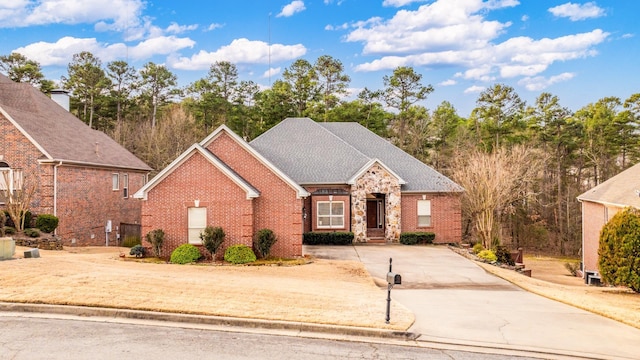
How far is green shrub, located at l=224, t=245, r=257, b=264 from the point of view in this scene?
22.0 m

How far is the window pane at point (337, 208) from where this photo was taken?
109 feet

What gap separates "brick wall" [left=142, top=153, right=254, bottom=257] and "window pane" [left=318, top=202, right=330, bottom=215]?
10571mm

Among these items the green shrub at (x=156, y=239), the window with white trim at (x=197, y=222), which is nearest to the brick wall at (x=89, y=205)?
the green shrub at (x=156, y=239)

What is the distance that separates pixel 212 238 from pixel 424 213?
54.9ft

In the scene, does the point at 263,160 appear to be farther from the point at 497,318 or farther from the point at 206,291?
the point at 497,318

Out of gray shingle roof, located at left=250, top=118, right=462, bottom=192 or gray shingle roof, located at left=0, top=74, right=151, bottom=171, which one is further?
gray shingle roof, located at left=250, top=118, right=462, bottom=192

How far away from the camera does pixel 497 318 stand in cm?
1336

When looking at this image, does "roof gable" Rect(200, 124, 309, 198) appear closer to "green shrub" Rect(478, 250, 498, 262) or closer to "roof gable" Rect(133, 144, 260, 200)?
"roof gable" Rect(133, 144, 260, 200)

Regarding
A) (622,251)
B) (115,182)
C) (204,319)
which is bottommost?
(204,319)

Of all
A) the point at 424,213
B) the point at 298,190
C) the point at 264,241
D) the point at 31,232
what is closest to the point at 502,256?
the point at 424,213

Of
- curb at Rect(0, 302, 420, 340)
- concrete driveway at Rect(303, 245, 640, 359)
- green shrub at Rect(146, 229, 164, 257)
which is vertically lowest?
concrete driveway at Rect(303, 245, 640, 359)

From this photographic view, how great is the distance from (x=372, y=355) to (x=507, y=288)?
11.3 meters

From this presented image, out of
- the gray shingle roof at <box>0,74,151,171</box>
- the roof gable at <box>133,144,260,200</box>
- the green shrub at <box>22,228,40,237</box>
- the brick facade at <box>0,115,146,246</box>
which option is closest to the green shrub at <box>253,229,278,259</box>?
the roof gable at <box>133,144,260,200</box>

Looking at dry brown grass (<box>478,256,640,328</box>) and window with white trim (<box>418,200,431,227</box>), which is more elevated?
window with white trim (<box>418,200,431,227</box>)
